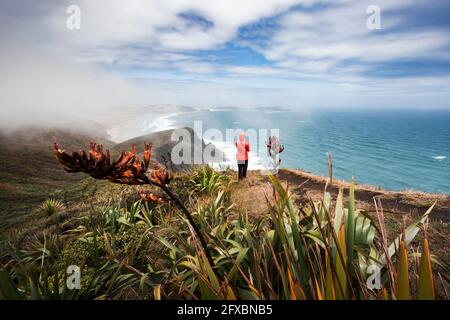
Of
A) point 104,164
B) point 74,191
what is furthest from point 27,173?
point 104,164

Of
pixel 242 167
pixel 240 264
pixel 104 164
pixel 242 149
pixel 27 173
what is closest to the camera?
pixel 104 164

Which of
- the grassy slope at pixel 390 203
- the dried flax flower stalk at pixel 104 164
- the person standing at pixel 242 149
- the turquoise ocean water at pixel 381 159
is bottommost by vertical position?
the turquoise ocean water at pixel 381 159

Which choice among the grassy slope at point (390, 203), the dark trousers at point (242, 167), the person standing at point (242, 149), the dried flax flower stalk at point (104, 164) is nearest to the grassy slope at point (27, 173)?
the dark trousers at point (242, 167)

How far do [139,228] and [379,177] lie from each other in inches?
3193

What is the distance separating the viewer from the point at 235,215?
6.12 meters

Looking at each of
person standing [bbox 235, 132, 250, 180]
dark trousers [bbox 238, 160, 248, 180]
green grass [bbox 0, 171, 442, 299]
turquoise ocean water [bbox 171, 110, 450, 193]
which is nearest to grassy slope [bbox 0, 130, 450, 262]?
dark trousers [bbox 238, 160, 248, 180]

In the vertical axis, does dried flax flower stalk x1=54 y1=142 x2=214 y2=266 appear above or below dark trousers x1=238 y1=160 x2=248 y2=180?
above

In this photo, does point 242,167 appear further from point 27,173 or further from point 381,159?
point 381,159

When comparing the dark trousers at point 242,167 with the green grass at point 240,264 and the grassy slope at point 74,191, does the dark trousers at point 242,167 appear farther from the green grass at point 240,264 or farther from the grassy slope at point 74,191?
the green grass at point 240,264

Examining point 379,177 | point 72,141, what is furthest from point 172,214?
point 72,141

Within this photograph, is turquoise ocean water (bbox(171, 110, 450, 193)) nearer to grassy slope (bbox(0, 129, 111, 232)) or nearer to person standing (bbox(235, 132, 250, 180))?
person standing (bbox(235, 132, 250, 180))

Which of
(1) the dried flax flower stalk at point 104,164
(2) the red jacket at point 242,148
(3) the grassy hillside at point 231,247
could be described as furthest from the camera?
(2) the red jacket at point 242,148

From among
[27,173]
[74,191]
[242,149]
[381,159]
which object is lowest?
[381,159]
